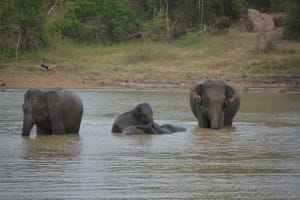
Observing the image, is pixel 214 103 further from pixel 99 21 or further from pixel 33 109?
pixel 99 21

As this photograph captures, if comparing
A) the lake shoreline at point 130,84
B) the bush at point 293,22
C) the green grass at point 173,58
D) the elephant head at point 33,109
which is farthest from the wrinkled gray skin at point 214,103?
the bush at point 293,22

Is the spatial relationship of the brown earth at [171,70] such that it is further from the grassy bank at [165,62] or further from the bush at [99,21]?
the bush at [99,21]

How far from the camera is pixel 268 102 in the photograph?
83.1ft

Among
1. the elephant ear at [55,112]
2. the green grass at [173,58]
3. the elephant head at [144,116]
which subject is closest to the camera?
the elephant ear at [55,112]

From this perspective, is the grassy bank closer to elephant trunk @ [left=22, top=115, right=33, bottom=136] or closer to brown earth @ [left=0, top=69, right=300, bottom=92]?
brown earth @ [left=0, top=69, right=300, bottom=92]

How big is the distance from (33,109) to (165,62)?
671 inches

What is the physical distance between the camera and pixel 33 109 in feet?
54.7

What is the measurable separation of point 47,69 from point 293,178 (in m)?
21.2

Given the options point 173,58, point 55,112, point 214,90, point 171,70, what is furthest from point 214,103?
point 173,58

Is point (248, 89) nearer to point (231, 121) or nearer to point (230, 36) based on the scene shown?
point (230, 36)

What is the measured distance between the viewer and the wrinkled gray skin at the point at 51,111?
16641 mm

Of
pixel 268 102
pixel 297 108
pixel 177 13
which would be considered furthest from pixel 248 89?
pixel 177 13

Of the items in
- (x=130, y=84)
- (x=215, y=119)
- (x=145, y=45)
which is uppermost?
(x=215, y=119)

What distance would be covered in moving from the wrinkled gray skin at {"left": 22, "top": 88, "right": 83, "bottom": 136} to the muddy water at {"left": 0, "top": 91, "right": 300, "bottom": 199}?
1.02 feet
